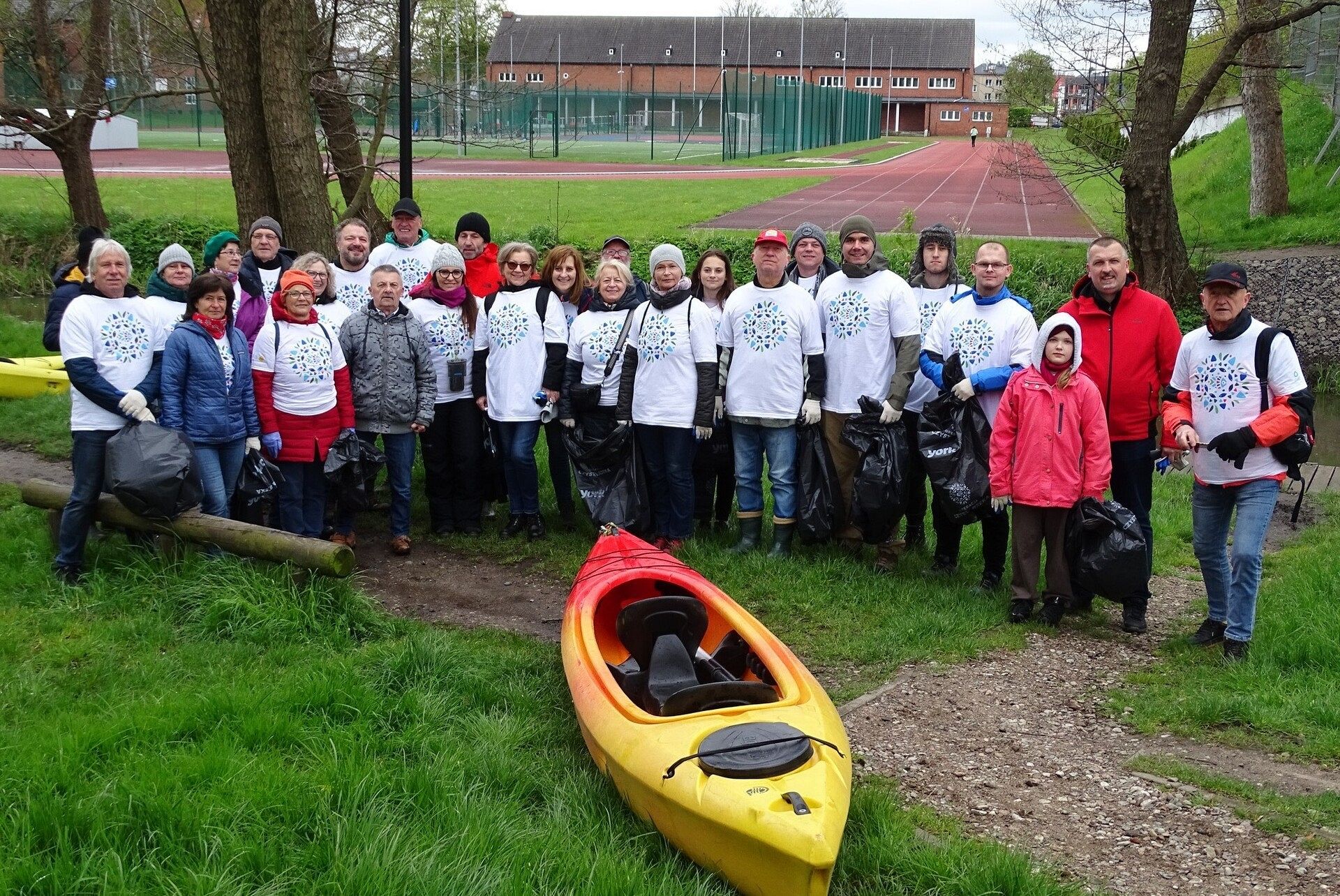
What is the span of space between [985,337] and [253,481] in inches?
169

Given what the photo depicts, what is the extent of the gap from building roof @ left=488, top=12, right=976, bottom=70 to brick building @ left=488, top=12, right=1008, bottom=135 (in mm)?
72

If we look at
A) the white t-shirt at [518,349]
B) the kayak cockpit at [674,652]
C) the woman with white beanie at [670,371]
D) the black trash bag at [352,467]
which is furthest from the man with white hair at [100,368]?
the kayak cockpit at [674,652]

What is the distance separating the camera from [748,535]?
7.78 m

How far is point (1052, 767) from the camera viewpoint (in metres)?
5.08

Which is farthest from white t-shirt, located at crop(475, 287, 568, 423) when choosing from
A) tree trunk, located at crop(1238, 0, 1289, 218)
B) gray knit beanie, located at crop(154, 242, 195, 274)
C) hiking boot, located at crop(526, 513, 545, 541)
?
tree trunk, located at crop(1238, 0, 1289, 218)

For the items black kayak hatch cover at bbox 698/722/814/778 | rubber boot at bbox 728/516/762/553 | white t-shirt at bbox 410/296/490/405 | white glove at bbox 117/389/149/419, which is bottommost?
rubber boot at bbox 728/516/762/553

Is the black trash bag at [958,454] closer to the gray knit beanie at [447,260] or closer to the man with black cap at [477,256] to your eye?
the gray knit beanie at [447,260]

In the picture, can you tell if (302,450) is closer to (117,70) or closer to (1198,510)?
(1198,510)

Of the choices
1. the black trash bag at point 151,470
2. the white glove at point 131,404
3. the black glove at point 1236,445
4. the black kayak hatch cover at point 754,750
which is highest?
the white glove at point 131,404

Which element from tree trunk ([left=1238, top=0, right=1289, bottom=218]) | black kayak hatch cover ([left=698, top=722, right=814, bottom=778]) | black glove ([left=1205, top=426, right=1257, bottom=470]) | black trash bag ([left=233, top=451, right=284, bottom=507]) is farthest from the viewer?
tree trunk ([left=1238, top=0, right=1289, bottom=218])

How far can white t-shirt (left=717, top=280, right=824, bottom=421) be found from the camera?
7.32m

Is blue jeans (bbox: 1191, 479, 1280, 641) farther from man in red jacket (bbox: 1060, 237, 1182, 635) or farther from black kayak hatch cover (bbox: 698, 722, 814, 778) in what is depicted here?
black kayak hatch cover (bbox: 698, 722, 814, 778)

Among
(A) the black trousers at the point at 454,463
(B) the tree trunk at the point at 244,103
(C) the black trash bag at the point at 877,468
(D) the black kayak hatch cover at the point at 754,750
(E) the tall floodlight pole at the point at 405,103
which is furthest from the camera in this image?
(E) the tall floodlight pole at the point at 405,103

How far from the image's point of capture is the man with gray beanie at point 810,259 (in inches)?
305
